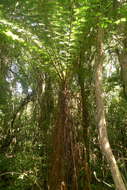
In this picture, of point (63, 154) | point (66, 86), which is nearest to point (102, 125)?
point (63, 154)

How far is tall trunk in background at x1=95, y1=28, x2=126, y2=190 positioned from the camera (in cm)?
253

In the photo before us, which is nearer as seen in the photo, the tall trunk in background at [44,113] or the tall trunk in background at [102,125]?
the tall trunk in background at [102,125]

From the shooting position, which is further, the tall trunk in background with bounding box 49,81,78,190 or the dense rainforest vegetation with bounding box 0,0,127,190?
the tall trunk in background with bounding box 49,81,78,190

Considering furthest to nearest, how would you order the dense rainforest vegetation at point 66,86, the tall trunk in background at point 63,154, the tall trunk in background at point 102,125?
1. the tall trunk in background at point 63,154
2. the dense rainforest vegetation at point 66,86
3. the tall trunk in background at point 102,125

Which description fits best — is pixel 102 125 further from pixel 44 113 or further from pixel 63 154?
pixel 44 113

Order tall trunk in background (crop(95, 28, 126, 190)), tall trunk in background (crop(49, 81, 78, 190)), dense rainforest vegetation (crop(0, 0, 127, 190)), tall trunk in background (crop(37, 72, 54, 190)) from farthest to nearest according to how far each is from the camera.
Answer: tall trunk in background (crop(37, 72, 54, 190))
tall trunk in background (crop(49, 81, 78, 190))
dense rainforest vegetation (crop(0, 0, 127, 190))
tall trunk in background (crop(95, 28, 126, 190))

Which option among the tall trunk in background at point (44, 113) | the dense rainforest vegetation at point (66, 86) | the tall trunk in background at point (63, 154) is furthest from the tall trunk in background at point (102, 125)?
the tall trunk in background at point (44, 113)

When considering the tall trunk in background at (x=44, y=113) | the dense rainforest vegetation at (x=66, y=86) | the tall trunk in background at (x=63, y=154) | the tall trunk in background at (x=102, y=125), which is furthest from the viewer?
the tall trunk in background at (x=44, y=113)

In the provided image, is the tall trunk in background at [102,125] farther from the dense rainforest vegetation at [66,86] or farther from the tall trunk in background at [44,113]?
the tall trunk in background at [44,113]

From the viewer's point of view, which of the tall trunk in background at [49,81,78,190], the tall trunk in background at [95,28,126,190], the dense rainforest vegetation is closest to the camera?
the tall trunk in background at [95,28,126,190]

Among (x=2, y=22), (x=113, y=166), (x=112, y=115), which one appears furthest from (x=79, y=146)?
(x=112, y=115)

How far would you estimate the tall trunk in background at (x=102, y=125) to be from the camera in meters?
2.53

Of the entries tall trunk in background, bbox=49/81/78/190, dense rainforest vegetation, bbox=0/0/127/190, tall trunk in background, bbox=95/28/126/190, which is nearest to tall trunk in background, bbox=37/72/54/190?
dense rainforest vegetation, bbox=0/0/127/190

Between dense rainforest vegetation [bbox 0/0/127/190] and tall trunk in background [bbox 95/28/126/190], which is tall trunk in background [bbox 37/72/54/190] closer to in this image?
dense rainforest vegetation [bbox 0/0/127/190]
